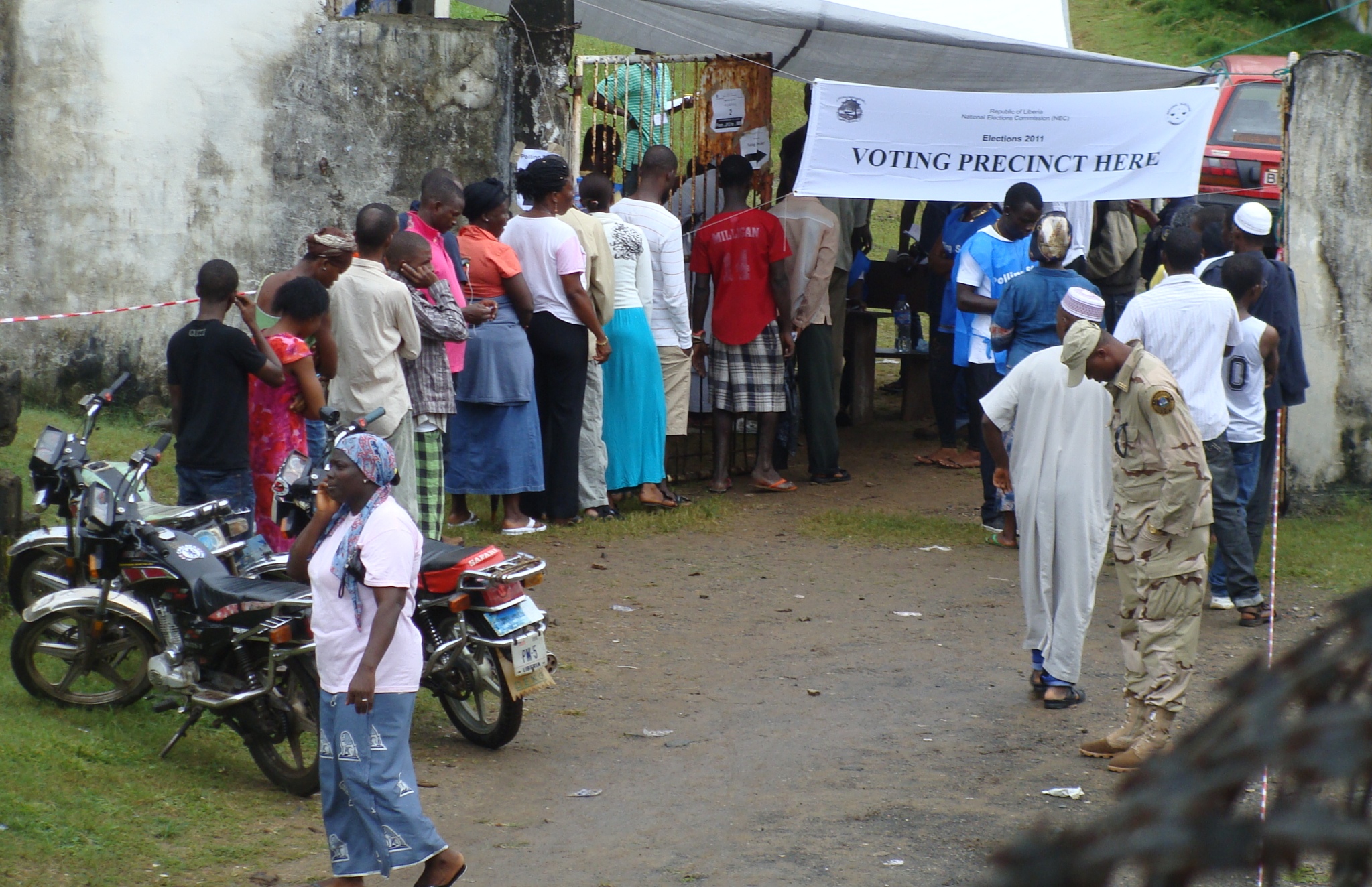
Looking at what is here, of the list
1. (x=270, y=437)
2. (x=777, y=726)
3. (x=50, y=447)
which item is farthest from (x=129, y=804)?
(x=777, y=726)

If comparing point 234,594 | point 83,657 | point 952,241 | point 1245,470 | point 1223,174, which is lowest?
point 83,657

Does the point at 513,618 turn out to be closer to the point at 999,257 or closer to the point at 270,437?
the point at 270,437

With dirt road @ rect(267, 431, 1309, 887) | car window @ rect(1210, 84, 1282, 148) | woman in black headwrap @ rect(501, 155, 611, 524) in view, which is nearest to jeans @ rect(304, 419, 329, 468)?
dirt road @ rect(267, 431, 1309, 887)

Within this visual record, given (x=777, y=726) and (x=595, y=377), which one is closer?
(x=777, y=726)

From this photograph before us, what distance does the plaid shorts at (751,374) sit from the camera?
30.9ft

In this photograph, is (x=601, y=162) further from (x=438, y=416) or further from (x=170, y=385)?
(x=170, y=385)

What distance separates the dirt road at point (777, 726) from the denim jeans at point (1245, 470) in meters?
0.25

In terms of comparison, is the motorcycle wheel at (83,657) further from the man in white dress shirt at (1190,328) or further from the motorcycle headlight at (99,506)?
the man in white dress shirt at (1190,328)

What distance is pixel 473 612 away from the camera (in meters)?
4.98

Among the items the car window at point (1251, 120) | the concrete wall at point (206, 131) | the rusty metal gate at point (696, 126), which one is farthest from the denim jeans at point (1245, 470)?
the car window at point (1251, 120)

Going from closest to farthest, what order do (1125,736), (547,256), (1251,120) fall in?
1. (1125,736)
2. (547,256)
3. (1251,120)

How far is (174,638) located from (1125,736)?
335 centimetres

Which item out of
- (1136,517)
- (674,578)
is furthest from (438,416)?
(1136,517)

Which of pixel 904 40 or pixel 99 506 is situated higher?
pixel 904 40
